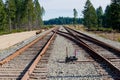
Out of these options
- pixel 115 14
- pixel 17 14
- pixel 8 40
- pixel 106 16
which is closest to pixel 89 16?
pixel 106 16

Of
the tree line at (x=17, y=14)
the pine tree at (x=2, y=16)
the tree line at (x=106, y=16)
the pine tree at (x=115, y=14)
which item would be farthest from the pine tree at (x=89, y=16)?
the pine tree at (x=115, y=14)

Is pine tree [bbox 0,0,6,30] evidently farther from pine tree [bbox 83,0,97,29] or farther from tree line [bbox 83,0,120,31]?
pine tree [bbox 83,0,97,29]

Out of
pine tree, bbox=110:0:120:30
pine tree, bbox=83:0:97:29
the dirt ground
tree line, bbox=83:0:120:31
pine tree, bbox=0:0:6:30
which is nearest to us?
the dirt ground

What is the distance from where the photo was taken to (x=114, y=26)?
78.4 meters

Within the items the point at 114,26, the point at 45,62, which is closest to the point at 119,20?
A: the point at 114,26

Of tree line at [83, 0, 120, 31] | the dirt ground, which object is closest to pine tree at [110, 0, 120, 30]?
tree line at [83, 0, 120, 31]

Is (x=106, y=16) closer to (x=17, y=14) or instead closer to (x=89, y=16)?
(x=89, y=16)

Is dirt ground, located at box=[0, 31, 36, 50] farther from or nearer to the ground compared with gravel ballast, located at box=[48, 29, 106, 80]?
nearer to the ground

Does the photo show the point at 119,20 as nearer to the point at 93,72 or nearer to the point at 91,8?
the point at 91,8

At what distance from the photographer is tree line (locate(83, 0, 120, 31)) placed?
7838cm

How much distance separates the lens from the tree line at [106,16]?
78.4 meters

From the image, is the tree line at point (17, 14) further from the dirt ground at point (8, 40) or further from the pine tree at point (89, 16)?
the dirt ground at point (8, 40)

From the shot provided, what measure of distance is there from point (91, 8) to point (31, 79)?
380 feet

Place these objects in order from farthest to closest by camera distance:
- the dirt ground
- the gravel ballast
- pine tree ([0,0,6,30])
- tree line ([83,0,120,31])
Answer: pine tree ([0,0,6,30]) < tree line ([83,0,120,31]) < the dirt ground < the gravel ballast
